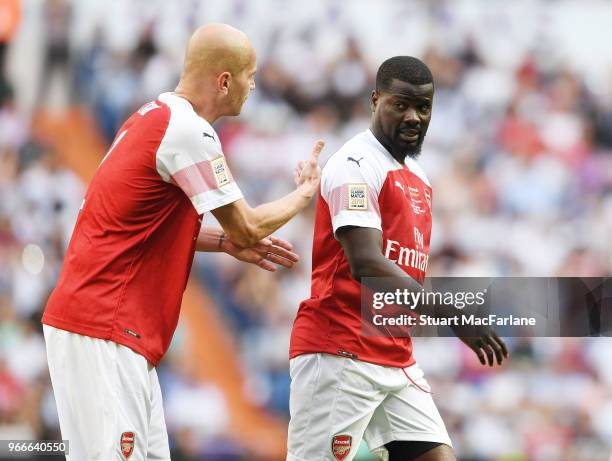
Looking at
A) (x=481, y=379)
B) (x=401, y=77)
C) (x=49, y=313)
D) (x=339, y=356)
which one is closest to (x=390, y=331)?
(x=339, y=356)

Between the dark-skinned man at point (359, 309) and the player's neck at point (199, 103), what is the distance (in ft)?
2.26

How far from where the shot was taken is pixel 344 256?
16.2ft

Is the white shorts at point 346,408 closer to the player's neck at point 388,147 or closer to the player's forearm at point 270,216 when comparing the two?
the player's forearm at point 270,216

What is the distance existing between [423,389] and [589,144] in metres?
7.79

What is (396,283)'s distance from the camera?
4.66 meters

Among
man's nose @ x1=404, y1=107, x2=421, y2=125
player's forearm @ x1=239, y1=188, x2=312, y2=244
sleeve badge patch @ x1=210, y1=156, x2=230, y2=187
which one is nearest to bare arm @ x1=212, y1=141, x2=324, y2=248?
player's forearm @ x1=239, y1=188, x2=312, y2=244

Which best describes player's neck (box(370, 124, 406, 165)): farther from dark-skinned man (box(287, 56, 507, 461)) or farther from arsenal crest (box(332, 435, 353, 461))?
arsenal crest (box(332, 435, 353, 461))

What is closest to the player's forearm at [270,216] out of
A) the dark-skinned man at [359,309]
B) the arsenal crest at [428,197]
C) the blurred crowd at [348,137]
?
the dark-skinned man at [359,309]

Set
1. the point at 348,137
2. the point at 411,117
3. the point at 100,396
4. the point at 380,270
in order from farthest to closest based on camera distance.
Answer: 1. the point at 348,137
2. the point at 411,117
3. the point at 380,270
4. the point at 100,396

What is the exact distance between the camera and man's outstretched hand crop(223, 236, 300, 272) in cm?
476

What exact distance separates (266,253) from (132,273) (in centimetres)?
76

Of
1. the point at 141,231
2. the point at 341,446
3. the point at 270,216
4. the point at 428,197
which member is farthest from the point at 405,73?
the point at 341,446

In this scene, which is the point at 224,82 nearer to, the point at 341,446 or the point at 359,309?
the point at 359,309

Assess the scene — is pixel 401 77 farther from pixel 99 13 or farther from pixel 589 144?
pixel 99 13
